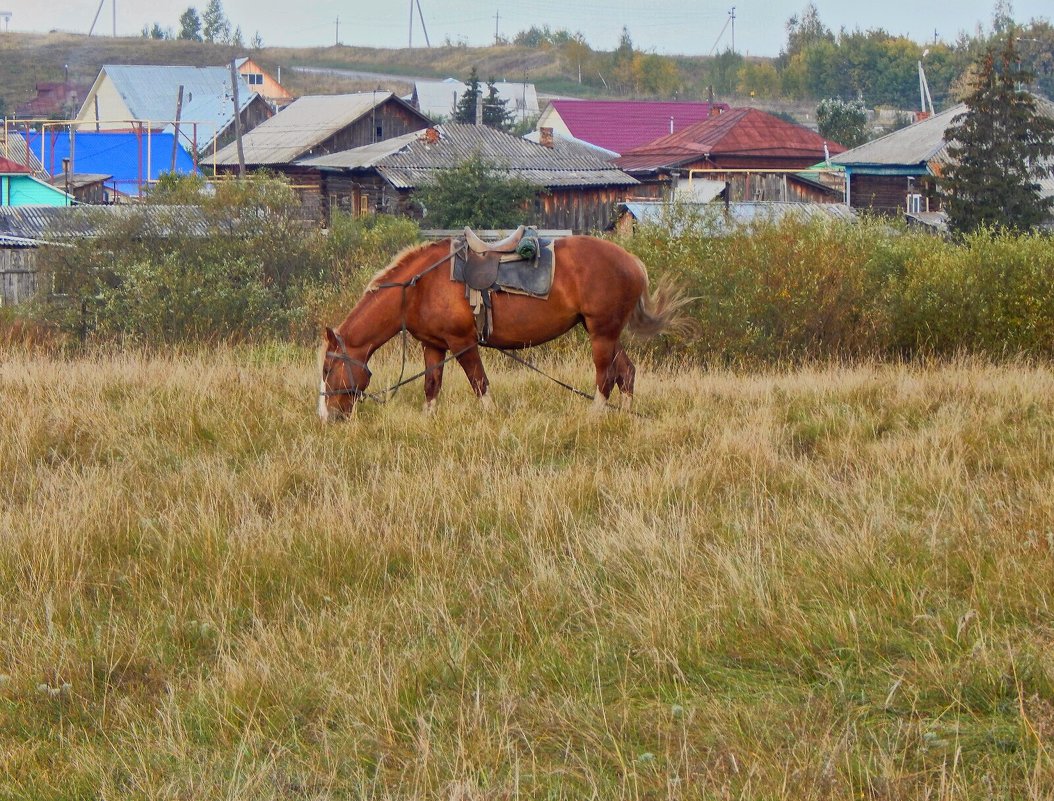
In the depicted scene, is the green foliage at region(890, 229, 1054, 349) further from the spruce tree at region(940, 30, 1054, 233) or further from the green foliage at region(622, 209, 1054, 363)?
the spruce tree at region(940, 30, 1054, 233)

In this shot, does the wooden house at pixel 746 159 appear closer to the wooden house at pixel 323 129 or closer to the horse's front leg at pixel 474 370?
the wooden house at pixel 323 129

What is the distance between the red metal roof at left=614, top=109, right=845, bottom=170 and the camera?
175 feet

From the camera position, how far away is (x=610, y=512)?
6.16 meters

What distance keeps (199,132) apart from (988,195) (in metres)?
47.0

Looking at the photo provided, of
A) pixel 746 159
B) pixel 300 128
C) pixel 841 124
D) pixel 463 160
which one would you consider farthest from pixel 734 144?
pixel 300 128

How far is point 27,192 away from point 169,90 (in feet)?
114

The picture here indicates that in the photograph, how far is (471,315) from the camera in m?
9.60

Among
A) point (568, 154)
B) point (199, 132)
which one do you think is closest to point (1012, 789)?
point (568, 154)

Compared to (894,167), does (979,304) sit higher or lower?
lower

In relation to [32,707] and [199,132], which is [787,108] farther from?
[32,707]

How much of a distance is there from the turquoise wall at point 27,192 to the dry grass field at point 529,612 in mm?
39934

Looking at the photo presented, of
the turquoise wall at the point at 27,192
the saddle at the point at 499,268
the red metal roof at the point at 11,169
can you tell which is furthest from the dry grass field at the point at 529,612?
the turquoise wall at the point at 27,192

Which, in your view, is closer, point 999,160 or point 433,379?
point 433,379

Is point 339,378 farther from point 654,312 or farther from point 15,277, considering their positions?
point 15,277
